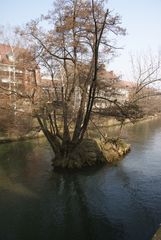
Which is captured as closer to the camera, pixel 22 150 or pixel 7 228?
pixel 7 228

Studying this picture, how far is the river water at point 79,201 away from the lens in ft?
34.8

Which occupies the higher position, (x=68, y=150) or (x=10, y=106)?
(x=10, y=106)

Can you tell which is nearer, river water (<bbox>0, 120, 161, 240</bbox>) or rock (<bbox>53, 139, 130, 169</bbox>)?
river water (<bbox>0, 120, 161, 240</bbox>)

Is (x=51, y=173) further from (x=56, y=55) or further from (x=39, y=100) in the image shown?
(x=56, y=55)

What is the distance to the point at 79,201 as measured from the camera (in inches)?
532

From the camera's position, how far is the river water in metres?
10.6

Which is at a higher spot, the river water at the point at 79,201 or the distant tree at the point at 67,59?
the distant tree at the point at 67,59

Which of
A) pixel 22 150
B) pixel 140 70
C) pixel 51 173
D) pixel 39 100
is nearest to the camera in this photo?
pixel 51 173

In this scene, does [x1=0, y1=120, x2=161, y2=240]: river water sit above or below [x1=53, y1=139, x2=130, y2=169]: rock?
below

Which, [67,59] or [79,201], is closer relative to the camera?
[79,201]

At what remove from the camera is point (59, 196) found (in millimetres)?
14078

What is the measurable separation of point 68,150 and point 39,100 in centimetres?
366

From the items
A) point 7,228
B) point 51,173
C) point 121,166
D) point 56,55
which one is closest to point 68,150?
point 51,173

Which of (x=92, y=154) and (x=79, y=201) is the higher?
(x=92, y=154)
